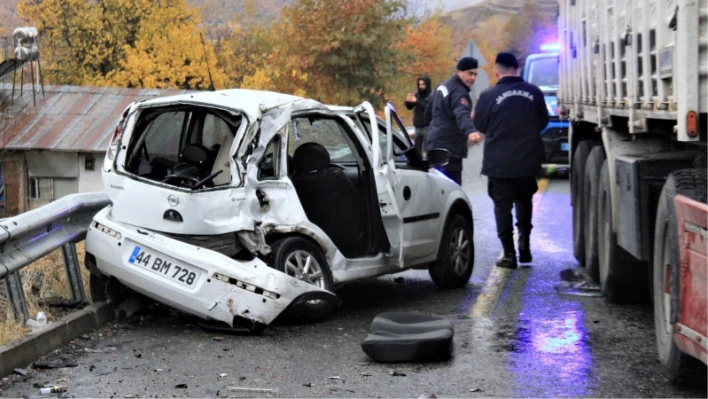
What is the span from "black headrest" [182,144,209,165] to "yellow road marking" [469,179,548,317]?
2255 mm

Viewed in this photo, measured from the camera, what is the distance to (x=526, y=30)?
10406 centimetres

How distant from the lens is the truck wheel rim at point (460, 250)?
9.32 m

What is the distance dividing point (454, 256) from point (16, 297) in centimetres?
382

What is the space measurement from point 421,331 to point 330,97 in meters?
26.0

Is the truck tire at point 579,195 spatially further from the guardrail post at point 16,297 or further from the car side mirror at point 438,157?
the guardrail post at point 16,297

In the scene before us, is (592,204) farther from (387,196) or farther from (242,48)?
(242,48)

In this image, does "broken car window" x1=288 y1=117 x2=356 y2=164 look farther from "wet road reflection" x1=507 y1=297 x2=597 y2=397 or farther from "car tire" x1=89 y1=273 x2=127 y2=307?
"wet road reflection" x1=507 y1=297 x2=597 y2=397

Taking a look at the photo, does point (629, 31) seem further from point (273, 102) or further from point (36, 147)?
point (36, 147)

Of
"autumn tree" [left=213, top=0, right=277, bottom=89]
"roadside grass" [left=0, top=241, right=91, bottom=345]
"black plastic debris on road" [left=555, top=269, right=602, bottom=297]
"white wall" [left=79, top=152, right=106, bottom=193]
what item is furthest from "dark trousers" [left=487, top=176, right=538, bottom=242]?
"white wall" [left=79, top=152, right=106, bottom=193]

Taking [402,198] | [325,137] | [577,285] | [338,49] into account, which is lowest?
[577,285]

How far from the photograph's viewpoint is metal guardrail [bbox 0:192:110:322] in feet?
22.6

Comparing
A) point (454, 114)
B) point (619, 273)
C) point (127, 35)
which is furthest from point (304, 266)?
point (127, 35)

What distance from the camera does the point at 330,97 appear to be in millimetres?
32531

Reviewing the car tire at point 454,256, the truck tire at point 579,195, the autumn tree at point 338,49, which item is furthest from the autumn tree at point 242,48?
the car tire at point 454,256
